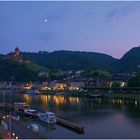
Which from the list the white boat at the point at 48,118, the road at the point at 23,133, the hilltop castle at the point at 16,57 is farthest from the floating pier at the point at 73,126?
the hilltop castle at the point at 16,57

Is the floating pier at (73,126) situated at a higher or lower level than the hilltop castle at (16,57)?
lower

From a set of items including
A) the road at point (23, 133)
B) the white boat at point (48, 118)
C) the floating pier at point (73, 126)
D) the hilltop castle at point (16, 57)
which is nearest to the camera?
the road at point (23, 133)

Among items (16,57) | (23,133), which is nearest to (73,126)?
(23,133)

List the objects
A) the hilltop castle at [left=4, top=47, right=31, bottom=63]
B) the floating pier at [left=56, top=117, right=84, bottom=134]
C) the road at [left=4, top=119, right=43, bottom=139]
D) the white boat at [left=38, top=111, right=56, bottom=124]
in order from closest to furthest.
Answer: the road at [left=4, top=119, right=43, bottom=139], the floating pier at [left=56, top=117, right=84, bottom=134], the white boat at [left=38, top=111, right=56, bottom=124], the hilltop castle at [left=4, top=47, right=31, bottom=63]

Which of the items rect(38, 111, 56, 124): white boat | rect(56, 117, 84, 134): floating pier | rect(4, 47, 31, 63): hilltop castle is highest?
rect(4, 47, 31, 63): hilltop castle

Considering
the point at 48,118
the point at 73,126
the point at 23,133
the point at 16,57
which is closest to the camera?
the point at 23,133

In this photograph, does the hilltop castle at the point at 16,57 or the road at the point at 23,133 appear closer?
the road at the point at 23,133

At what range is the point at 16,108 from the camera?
1576 inches

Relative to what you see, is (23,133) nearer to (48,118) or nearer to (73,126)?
(73,126)

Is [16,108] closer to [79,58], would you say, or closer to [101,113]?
[101,113]

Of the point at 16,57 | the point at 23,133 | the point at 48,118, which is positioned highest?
the point at 16,57

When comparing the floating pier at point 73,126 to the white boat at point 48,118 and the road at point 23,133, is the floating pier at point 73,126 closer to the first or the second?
the white boat at point 48,118

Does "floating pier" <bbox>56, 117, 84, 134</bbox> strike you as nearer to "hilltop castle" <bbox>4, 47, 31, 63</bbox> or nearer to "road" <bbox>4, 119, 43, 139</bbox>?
"road" <bbox>4, 119, 43, 139</bbox>

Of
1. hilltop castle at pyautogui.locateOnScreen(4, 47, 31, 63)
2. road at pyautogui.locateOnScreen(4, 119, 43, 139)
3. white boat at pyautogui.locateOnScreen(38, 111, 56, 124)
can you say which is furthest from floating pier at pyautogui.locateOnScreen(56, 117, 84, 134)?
hilltop castle at pyautogui.locateOnScreen(4, 47, 31, 63)
